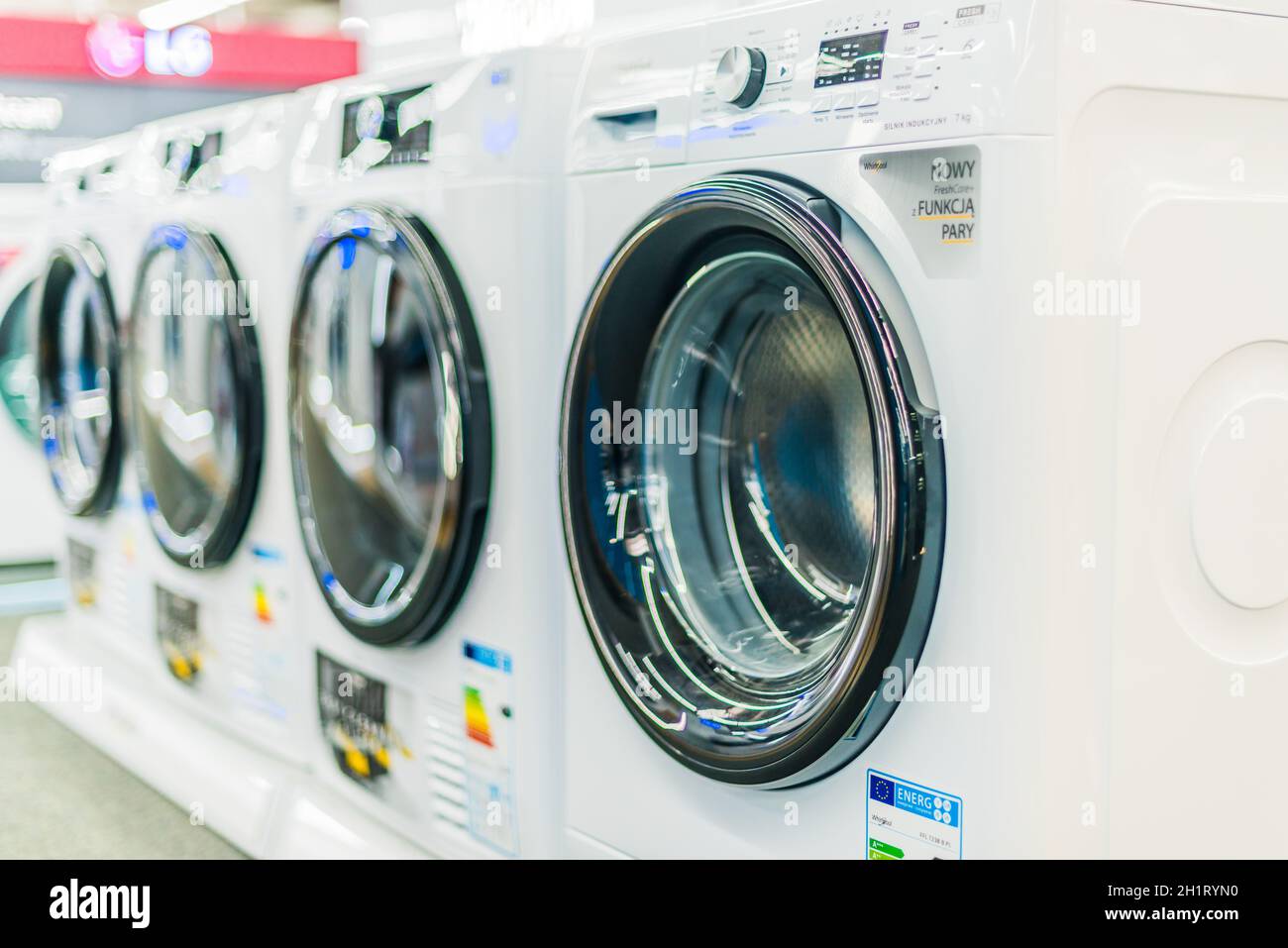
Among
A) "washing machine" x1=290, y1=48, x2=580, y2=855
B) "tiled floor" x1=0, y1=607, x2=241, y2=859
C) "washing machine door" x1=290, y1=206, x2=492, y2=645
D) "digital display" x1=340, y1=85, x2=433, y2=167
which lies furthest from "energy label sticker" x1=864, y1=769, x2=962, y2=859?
"tiled floor" x1=0, y1=607, x2=241, y2=859

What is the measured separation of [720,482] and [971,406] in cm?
55

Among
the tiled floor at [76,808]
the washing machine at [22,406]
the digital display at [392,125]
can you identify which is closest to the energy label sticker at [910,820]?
the digital display at [392,125]

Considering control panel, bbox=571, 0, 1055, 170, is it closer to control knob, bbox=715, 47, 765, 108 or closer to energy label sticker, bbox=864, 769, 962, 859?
control knob, bbox=715, 47, 765, 108

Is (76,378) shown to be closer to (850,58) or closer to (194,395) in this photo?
(194,395)

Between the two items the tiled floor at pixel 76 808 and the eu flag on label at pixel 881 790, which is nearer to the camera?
the eu flag on label at pixel 881 790

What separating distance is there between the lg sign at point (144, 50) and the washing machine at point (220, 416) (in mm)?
2328

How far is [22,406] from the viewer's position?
174 inches

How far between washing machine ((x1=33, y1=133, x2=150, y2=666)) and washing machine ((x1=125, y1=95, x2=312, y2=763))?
0.38 ft

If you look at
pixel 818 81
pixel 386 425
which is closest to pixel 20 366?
pixel 386 425

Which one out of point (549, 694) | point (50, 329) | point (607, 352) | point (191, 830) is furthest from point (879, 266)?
point (50, 329)

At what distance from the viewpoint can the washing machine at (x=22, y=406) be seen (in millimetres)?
4305

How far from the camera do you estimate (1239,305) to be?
1.42 meters

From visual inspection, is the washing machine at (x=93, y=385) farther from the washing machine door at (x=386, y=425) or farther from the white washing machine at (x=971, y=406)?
the white washing machine at (x=971, y=406)
